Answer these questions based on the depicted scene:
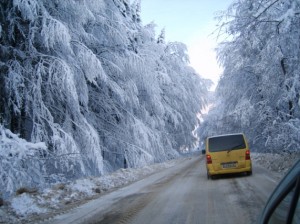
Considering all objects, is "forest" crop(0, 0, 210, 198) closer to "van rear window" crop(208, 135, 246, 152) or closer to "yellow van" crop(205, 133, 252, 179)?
"yellow van" crop(205, 133, 252, 179)

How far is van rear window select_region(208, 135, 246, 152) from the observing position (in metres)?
15.6

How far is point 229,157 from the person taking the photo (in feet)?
50.5

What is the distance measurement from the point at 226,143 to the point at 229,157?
0.66m

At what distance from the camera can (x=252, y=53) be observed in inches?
1021

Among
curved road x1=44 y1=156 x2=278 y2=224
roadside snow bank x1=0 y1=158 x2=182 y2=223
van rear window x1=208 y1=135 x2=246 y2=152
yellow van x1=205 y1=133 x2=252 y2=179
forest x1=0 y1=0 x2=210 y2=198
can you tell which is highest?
forest x1=0 y1=0 x2=210 y2=198

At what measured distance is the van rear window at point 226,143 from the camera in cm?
1564

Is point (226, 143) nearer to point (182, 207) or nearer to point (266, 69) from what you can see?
point (266, 69)

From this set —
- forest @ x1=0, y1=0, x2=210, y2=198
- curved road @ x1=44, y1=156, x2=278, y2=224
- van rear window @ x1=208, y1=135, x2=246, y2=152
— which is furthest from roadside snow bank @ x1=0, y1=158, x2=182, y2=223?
van rear window @ x1=208, y1=135, x2=246, y2=152

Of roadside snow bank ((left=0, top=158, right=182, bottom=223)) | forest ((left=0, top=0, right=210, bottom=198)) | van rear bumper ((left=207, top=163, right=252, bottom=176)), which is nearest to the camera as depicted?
roadside snow bank ((left=0, top=158, right=182, bottom=223))

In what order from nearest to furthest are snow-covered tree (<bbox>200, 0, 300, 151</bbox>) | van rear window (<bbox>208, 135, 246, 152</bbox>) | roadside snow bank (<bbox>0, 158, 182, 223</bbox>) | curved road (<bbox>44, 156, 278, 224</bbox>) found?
curved road (<bbox>44, 156, 278, 224</bbox>)
roadside snow bank (<bbox>0, 158, 182, 223</bbox>)
snow-covered tree (<bbox>200, 0, 300, 151</bbox>)
van rear window (<bbox>208, 135, 246, 152</bbox>)

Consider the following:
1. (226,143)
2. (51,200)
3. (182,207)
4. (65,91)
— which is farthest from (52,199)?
(226,143)

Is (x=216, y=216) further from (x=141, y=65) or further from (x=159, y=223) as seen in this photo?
(x=141, y=65)

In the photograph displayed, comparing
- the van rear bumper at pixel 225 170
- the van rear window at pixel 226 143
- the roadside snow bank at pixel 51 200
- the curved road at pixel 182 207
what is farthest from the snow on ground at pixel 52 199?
the van rear window at pixel 226 143

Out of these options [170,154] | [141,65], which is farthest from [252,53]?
[170,154]
